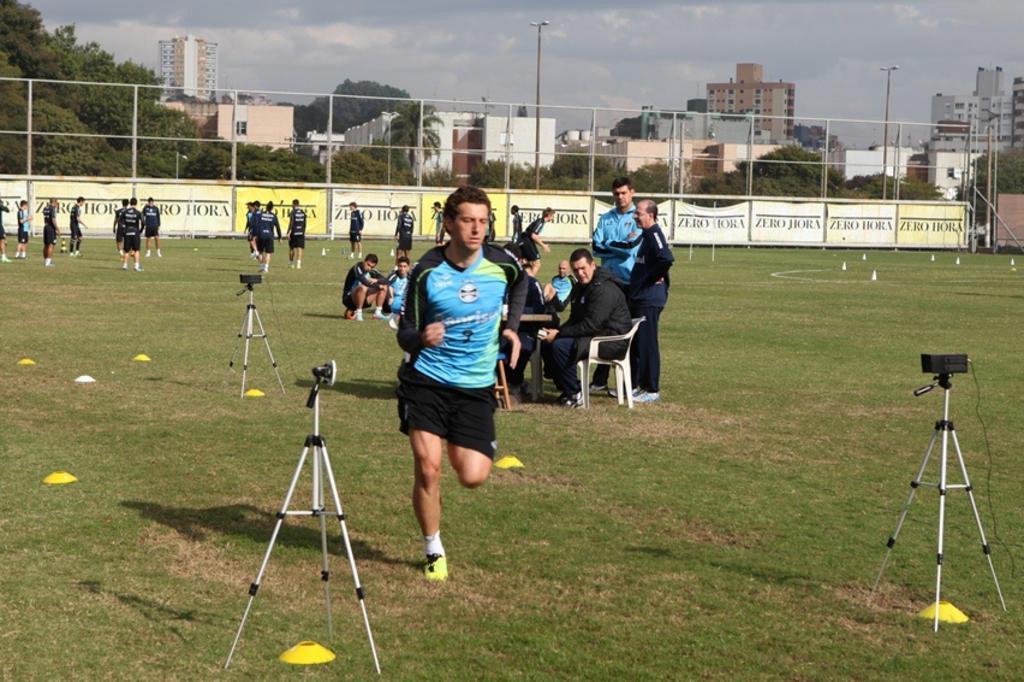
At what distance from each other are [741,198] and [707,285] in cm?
3298

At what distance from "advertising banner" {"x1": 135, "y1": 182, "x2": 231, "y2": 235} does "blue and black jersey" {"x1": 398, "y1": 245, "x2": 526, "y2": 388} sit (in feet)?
172

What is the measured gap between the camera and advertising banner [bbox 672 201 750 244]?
67438 mm

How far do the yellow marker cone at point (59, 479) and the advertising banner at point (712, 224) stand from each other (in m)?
57.7

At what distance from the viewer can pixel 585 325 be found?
14.5 m

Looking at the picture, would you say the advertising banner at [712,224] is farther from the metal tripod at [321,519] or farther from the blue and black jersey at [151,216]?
the metal tripod at [321,519]

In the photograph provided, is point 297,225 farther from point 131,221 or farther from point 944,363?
point 944,363

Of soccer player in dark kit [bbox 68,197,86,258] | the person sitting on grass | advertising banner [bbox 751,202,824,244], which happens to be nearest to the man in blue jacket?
the person sitting on grass

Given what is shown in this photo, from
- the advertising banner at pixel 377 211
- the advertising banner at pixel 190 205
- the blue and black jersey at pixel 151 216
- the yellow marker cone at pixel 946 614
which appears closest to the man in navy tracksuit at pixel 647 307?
the yellow marker cone at pixel 946 614

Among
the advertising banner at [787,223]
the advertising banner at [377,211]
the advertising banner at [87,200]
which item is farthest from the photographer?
the advertising banner at [787,223]

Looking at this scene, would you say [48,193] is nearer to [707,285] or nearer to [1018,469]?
[707,285]

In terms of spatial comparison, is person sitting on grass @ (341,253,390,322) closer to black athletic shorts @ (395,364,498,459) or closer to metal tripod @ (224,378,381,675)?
black athletic shorts @ (395,364,498,459)

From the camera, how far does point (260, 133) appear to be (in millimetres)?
115062

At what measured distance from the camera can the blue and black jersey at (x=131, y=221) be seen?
120 ft

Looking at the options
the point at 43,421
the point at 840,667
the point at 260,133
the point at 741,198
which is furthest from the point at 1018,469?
the point at 260,133
